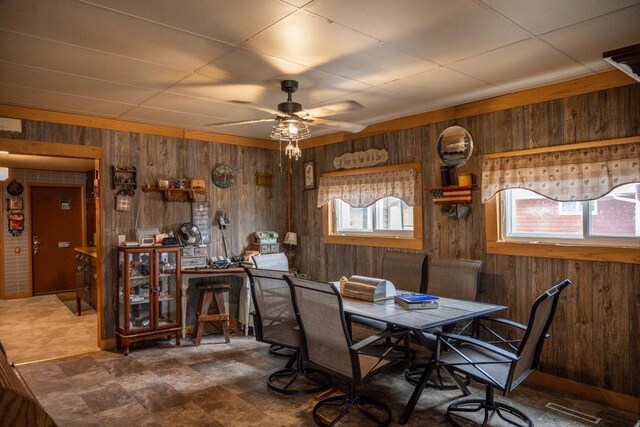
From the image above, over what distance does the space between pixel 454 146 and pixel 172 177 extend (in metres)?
3.23

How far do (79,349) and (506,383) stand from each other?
4.22 metres

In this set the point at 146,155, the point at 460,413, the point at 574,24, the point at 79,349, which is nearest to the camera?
the point at 574,24

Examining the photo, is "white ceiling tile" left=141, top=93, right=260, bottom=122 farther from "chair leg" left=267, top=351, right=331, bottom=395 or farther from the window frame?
"chair leg" left=267, top=351, right=331, bottom=395

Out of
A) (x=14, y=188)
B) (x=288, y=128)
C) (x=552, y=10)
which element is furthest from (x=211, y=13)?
(x=14, y=188)

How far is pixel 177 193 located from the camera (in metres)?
4.86

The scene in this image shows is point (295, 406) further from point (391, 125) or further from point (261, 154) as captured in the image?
point (261, 154)

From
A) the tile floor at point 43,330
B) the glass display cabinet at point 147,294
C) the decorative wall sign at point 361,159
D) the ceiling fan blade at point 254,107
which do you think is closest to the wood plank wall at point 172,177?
the glass display cabinet at point 147,294

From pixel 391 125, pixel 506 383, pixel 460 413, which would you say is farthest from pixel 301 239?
pixel 506 383

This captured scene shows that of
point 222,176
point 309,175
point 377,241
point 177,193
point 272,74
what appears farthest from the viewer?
point 309,175

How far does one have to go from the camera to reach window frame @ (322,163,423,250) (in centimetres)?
430

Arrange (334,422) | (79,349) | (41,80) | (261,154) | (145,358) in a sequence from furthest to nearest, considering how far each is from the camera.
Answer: (261,154) → (79,349) → (145,358) → (41,80) → (334,422)

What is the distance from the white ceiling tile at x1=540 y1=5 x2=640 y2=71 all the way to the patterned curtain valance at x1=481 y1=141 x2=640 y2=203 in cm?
71

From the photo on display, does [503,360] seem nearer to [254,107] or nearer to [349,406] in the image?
[349,406]

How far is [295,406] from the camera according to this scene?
301cm
